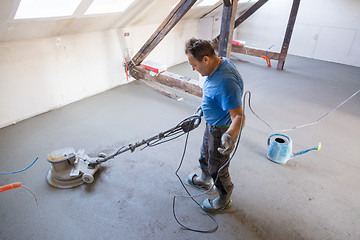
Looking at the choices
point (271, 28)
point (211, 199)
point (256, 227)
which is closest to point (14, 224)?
point (211, 199)

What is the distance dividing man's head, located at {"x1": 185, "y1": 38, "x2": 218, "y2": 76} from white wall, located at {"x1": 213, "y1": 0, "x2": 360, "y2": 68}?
545cm

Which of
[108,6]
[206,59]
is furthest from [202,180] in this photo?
[108,6]

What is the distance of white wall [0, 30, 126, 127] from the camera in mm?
3061

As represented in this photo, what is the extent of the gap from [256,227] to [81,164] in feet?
5.79

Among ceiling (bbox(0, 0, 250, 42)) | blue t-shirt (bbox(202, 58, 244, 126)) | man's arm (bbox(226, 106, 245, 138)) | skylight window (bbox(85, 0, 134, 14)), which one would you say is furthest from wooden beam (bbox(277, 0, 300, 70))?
man's arm (bbox(226, 106, 245, 138))

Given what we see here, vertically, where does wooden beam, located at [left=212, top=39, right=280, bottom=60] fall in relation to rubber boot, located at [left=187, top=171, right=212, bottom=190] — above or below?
above

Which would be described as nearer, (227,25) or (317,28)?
(227,25)

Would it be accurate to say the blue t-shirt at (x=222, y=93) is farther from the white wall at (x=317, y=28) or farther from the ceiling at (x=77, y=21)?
the white wall at (x=317, y=28)

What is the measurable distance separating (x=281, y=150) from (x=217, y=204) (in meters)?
1.03

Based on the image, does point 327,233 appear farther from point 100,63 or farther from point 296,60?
point 296,60

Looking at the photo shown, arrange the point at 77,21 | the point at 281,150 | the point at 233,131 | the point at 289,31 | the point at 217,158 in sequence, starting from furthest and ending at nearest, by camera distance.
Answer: the point at 289,31 → the point at 77,21 → the point at 281,150 → the point at 217,158 → the point at 233,131

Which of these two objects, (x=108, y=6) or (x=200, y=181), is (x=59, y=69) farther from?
(x=200, y=181)

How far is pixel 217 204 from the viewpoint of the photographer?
6.53 feet

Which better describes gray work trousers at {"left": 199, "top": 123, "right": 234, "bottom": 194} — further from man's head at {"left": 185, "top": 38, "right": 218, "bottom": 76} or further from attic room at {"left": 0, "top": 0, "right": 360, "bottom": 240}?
man's head at {"left": 185, "top": 38, "right": 218, "bottom": 76}
